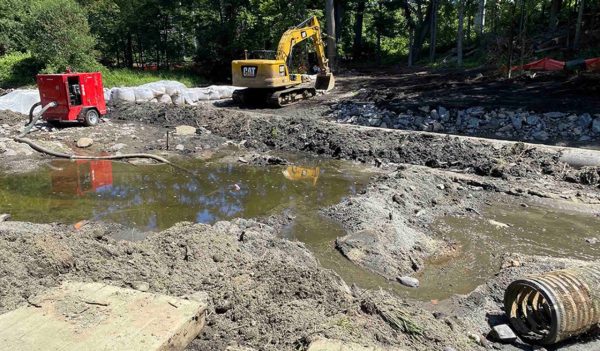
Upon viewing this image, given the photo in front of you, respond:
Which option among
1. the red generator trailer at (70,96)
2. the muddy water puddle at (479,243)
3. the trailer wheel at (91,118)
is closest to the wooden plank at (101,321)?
the muddy water puddle at (479,243)

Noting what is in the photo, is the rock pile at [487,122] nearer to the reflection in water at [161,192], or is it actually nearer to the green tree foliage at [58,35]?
the reflection in water at [161,192]

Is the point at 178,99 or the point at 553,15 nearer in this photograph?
the point at 178,99

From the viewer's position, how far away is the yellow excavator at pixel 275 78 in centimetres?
1584

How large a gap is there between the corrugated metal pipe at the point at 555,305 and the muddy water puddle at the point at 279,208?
3.16 feet

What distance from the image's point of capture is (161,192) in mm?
9203

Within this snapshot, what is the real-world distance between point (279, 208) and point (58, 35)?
14535mm

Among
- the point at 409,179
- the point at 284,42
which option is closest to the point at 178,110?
the point at 284,42

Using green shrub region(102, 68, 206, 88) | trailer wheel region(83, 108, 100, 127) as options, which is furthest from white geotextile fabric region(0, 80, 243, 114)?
trailer wheel region(83, 108, 100, 127)

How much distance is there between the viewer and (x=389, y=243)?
6.48 metres

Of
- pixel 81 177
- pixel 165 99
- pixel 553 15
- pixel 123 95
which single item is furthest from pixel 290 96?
pixel 553 15

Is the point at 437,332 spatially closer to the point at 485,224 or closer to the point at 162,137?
the point at 485,224

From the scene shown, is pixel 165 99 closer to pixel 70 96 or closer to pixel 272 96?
pixel 272 96

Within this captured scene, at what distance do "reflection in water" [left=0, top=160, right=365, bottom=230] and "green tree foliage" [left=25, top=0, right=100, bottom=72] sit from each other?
947cm

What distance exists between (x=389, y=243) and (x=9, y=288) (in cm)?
437
